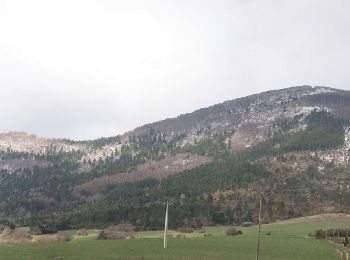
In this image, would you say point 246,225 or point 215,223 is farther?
point 215,223

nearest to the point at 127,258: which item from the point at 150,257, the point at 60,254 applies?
the point at 150,257

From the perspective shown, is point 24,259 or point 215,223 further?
point 215,223

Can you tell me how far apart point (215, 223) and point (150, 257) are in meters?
130

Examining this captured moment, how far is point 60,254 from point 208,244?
34962mm

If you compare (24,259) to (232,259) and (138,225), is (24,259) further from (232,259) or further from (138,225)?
(138,225)

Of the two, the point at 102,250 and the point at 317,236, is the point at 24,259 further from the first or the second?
the point at 317,236

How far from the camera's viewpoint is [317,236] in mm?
119875

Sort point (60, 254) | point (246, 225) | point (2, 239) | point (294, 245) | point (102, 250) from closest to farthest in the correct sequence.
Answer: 1. point (60, 254)
2. point (102, 250)
3. point (294, 245)
4. point (2, 239)
5. point (246, 225)

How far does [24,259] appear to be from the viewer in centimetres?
6328

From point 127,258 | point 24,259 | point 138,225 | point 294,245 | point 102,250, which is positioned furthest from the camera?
point 138,225

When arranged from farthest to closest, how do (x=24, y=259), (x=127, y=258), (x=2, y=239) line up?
(x=2, y=239) → (x=127, y=258) → (x=24, y=259)

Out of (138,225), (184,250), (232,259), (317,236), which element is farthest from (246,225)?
(232,259)

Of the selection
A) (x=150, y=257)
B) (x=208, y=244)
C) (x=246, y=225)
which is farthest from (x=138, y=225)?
(x=150, y=257)

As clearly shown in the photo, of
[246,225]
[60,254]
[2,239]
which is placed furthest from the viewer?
[246,225]
